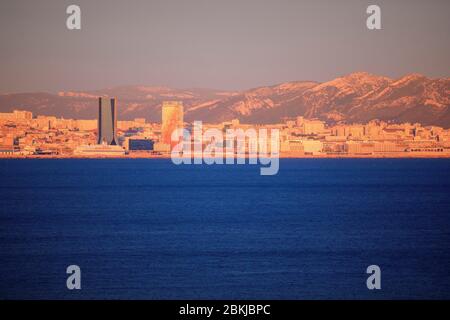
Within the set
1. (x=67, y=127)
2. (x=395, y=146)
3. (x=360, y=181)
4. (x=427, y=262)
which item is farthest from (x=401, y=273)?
(x=67, y=127)

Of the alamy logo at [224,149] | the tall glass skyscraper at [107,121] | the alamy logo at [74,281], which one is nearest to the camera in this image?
the alamy logo at [74,281]

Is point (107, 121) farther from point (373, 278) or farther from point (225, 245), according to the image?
point (373, 278)

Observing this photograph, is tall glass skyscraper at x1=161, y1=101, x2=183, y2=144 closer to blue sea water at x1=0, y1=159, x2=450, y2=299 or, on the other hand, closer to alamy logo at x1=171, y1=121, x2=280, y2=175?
alamy logo at x1=171, y1=121, x2=280, y2=175

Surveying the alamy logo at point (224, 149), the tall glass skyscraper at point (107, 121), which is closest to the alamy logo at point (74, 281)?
the alamy logo at point (224, 149)

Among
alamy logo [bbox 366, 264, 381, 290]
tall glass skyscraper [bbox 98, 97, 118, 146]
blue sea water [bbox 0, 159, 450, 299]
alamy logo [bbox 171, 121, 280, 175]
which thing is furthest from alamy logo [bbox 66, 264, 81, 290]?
tall glass skyscraper [bbox 98, 97, 118, 146]

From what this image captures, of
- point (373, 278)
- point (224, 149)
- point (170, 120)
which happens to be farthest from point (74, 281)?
point (170, 120)

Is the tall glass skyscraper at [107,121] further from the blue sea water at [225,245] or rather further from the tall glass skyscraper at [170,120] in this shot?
the blue sea water at [225,245]

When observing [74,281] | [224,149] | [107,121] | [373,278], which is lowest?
[373,278]

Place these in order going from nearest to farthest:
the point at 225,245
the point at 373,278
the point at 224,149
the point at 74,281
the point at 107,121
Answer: the point at 74,281 → the point at 373,278 → the point at 225,245 → the point at 224,149 → the point at 107,121
